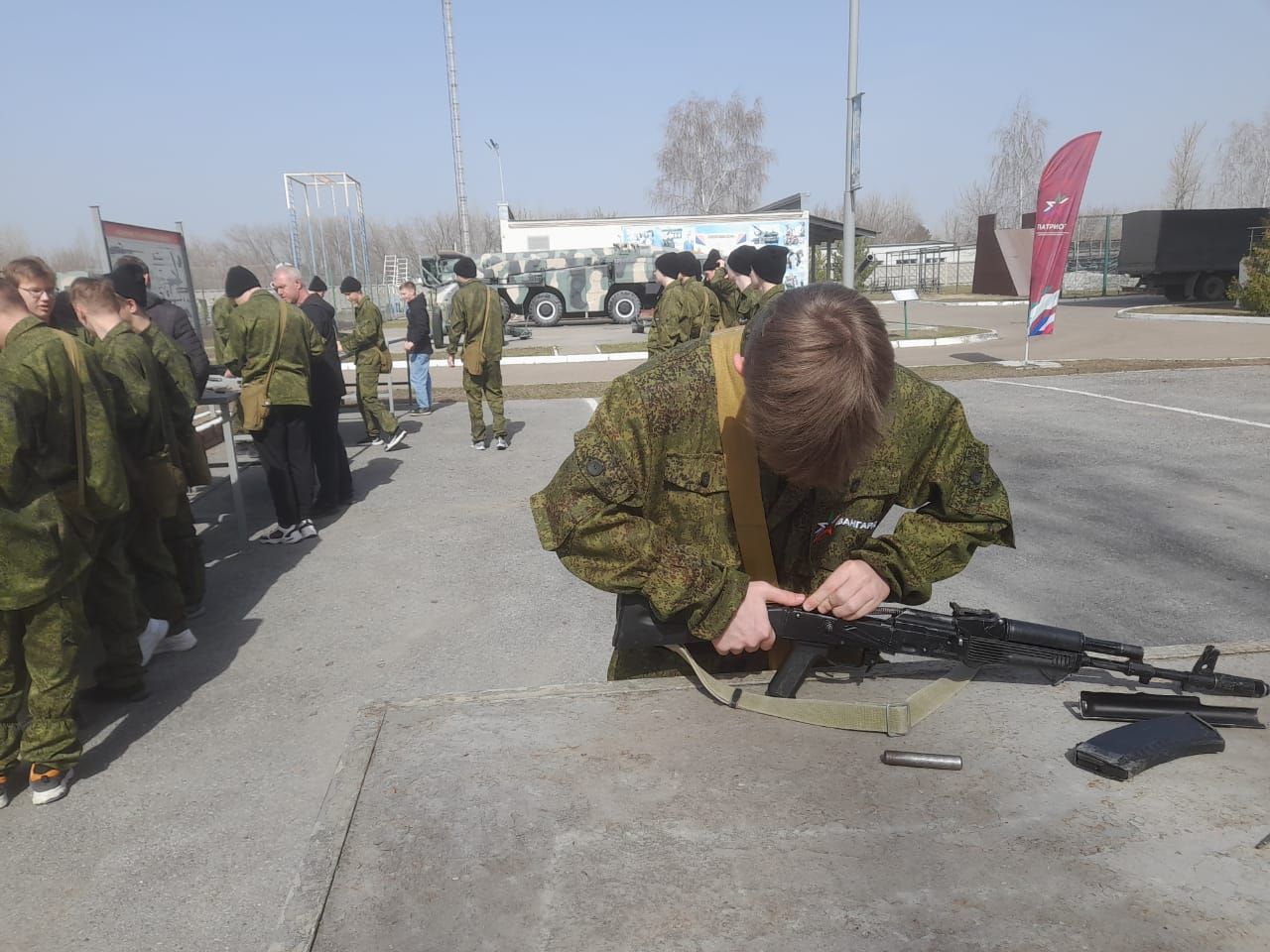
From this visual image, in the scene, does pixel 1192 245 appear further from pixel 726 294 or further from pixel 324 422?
pixel 324 422

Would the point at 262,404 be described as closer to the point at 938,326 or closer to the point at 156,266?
the point at 156,266

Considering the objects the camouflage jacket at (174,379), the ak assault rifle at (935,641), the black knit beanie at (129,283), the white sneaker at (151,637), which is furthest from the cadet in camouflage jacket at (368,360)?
the ak assault rifle at (935,641)

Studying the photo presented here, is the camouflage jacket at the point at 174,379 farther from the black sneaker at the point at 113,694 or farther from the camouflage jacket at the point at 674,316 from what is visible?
the camouflage jacket at the point at 674,316

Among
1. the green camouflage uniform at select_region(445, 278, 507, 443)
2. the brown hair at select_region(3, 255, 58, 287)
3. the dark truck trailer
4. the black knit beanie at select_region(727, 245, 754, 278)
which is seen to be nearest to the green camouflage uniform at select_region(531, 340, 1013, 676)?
the brown hair at select_region(3, 255, 58, 287)

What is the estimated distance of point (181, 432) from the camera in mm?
4969

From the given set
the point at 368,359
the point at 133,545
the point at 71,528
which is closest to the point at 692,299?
the point at 368,359

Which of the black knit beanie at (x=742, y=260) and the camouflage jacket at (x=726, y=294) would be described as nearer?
the black knit beanie at (x=742, y=260)

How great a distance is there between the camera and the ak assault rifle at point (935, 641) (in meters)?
1.84

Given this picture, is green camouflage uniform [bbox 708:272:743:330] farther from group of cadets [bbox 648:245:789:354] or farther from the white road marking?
the white road marking

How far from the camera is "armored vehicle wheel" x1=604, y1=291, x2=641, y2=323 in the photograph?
25797mm

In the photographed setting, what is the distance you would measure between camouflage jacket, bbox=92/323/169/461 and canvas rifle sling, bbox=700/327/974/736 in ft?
11.4

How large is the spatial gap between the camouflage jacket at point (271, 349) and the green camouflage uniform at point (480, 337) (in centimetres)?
282

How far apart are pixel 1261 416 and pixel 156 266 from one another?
35.3 feet

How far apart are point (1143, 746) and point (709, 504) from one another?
951 mm
